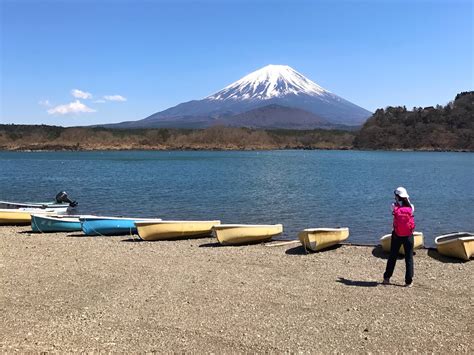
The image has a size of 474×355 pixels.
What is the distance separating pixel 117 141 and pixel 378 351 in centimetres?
18956

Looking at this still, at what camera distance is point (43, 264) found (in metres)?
12.8

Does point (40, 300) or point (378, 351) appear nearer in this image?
point (378, 351)

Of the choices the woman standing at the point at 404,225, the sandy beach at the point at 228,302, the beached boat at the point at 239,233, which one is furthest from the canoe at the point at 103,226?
the woman standing at the point at 404,225

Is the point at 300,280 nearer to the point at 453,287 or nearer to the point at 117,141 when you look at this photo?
the point at 453,287

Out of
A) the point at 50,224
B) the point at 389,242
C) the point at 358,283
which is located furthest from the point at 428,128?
the point at 358,283

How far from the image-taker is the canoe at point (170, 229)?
654 inches

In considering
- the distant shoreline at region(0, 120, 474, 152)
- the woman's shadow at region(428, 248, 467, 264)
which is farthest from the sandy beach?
the distant shoreline at region(0, 120, 474, 152)

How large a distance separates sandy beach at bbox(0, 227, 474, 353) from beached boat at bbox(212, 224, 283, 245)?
89 cm

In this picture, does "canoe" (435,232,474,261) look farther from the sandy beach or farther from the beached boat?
the beached boat

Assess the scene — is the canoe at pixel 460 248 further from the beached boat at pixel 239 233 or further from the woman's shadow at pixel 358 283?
the beached boat at pixel 239 233

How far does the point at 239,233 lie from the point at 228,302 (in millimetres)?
6280

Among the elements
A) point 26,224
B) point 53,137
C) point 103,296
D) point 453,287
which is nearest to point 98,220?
point 26,224

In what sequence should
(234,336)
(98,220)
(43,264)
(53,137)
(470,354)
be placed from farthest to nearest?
(53,137) < (98,220) < (43,264) < (234,336) < (470,354)

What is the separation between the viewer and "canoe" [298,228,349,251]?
571 inches
